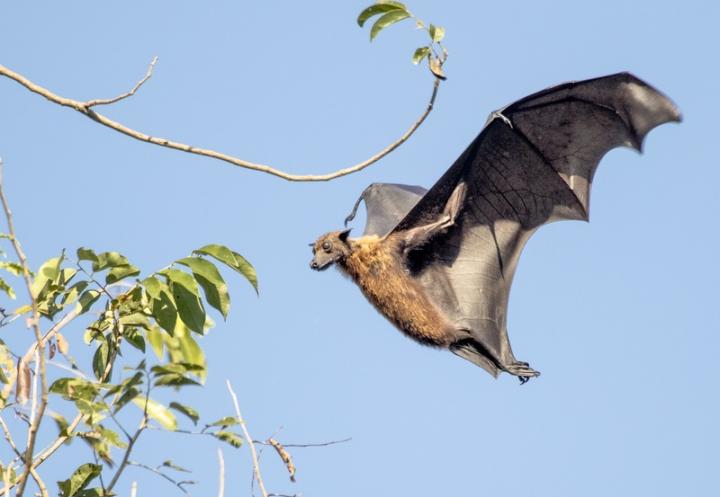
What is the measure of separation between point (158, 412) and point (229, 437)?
328mm

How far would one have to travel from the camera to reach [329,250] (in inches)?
342

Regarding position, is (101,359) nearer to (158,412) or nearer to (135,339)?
(135,339)

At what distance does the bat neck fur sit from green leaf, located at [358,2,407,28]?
3444 millimetres

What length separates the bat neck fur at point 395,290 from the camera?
840 cm

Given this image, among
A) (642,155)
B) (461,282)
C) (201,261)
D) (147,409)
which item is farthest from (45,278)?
(642,155)

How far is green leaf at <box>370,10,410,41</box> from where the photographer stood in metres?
5.29

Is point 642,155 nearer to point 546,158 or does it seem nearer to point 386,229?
point 546,158

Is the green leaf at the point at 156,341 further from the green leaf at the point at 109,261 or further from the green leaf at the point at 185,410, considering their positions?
the green leaf at the point at 185,410

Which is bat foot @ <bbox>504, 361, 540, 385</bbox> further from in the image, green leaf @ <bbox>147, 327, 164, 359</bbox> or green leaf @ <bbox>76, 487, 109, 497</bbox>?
green leaf @ <bbox>76, 487, 109, 497</bbox>

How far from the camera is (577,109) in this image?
8125mm

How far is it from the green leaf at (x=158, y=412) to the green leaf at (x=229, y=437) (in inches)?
7.5

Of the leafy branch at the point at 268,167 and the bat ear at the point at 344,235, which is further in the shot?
the bat ear at the point at 344,235

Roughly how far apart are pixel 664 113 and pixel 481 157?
5.17ft

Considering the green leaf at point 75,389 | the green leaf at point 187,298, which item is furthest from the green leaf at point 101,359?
the green leaf at point 75,389
